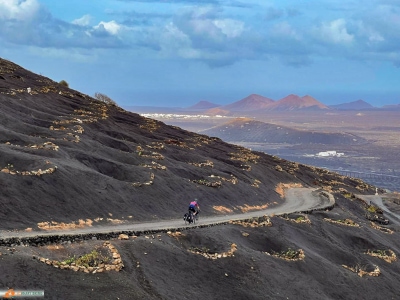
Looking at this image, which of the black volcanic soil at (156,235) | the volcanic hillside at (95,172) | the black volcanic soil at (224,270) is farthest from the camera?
the volcanic hillside at (95,172)

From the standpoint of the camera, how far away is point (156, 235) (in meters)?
35.2

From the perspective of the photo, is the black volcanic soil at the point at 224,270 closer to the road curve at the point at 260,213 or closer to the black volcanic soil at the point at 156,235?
the black volcanic soil at the point at 156,235

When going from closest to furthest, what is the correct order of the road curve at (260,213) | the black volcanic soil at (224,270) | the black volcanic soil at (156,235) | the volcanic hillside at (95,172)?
the black volcanic soil at (224,270)
the black volcanic soil at (156,235)
the road curve at (260,213)
the volcanic hillside at (95,172)

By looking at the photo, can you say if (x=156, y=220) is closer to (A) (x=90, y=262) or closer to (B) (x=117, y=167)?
(B) (x=117, y=167)

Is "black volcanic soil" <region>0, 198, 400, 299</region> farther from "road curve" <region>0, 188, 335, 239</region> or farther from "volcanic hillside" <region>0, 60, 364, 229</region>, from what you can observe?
"volcanic hillside" <region>0, 60, 364, 229</region>

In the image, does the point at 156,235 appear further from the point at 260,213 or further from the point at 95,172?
the point at 260,213

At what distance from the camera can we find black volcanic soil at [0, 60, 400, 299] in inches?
1108

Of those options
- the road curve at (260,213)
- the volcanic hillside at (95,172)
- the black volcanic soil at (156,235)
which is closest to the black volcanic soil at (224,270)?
the black volcanic soil at (156,235)

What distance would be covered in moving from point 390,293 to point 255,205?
2416 centimetres

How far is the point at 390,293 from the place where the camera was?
136ft

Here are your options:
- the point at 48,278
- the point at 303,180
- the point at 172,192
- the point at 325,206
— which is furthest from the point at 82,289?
the point at 303,180

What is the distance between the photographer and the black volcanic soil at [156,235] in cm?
2814

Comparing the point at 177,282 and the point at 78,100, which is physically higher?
the point at 78,100

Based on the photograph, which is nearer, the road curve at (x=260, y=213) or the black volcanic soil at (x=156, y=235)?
the black volcanic soil at (x=156, y=235)
